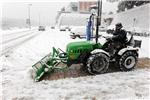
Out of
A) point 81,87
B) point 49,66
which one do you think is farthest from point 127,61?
point 49,66

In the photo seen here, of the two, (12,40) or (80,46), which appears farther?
(12,40)

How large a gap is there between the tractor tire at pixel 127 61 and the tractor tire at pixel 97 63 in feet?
2.09

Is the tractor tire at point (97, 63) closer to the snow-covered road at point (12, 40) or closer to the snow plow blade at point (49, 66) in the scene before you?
the snow plow blade at point (49, 66)

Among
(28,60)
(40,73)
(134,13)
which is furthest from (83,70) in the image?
(134,13)

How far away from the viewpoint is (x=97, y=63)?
7285 mm

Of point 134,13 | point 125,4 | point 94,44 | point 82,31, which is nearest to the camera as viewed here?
point 94,44

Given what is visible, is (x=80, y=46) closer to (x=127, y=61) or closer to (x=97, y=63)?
(x=97, y=63)

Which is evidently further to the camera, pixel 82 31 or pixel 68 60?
pixel 82 31

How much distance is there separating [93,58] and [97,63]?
0.84 ft

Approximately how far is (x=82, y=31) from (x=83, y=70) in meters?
20.4

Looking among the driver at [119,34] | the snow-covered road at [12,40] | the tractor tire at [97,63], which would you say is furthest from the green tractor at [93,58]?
the snow-covered road at [12,40]

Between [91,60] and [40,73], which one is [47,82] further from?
[91,60]

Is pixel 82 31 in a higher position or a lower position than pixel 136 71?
higher

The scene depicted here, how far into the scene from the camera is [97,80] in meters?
6.82
